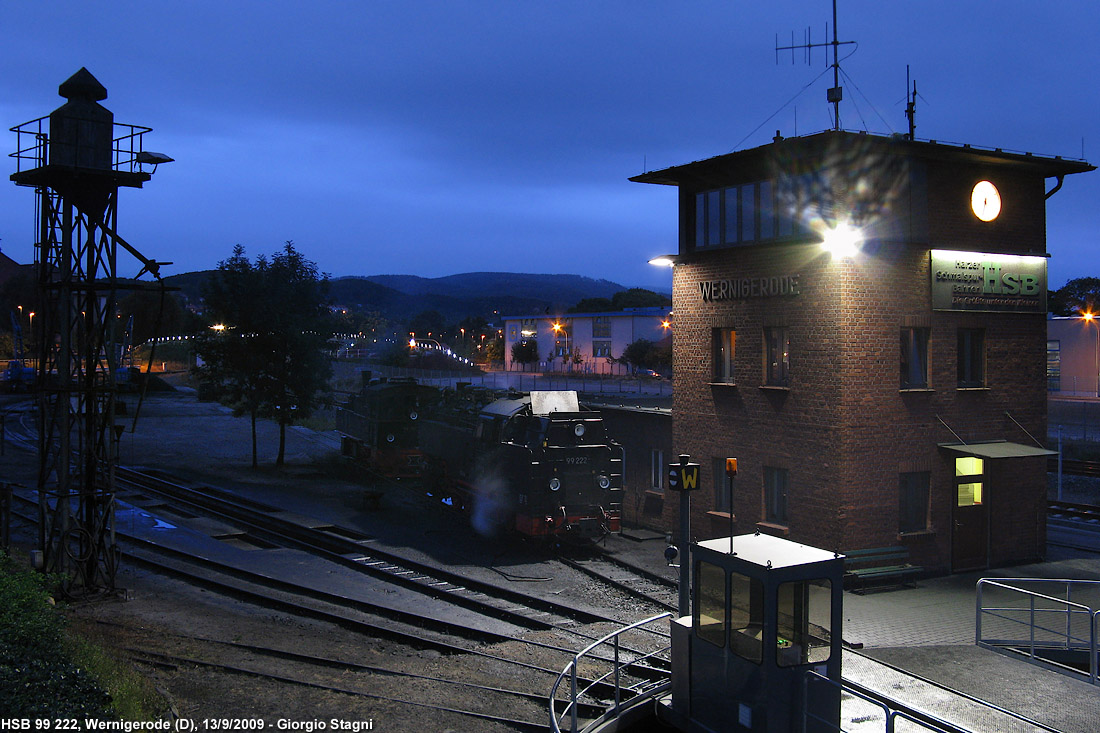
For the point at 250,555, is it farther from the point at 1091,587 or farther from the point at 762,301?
the point at 1091,587

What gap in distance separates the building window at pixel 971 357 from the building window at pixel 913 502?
2564 millimetres

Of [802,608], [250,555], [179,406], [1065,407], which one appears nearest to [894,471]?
[802,608]

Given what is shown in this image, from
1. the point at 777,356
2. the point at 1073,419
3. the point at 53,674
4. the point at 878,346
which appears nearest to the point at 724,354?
the point at 777,356

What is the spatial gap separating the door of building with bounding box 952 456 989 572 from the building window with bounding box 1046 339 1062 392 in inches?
1385

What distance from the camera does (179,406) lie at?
61.7 metres

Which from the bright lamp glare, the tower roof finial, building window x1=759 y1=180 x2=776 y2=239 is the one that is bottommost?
the bright lamp glare

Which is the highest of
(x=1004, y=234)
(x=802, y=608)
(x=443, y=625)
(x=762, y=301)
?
(x=1004, y=234)

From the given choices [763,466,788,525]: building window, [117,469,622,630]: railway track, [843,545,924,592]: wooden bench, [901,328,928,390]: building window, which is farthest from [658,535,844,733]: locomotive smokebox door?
[901,328,928,390]: building window

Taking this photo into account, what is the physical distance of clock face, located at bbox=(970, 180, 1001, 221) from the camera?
19.1 meters

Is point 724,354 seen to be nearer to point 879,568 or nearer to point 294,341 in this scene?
point 879,568

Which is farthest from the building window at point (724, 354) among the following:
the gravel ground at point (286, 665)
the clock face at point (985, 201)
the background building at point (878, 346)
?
the gravel ground at point (286, 665)

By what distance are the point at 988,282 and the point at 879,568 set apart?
7.11 m

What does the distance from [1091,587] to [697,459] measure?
28.2 feet

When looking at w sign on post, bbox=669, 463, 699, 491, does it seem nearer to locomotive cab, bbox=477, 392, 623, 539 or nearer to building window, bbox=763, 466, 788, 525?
building window, bbox=763, 466, 788, 525
